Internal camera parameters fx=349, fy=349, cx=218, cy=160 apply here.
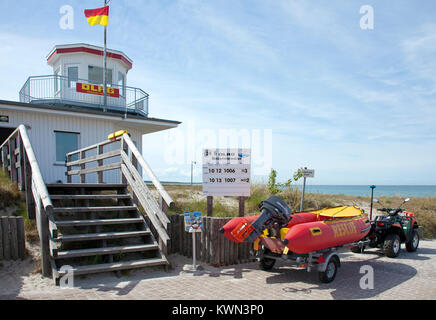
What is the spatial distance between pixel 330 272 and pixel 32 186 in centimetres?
636

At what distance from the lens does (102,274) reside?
6.54 metres

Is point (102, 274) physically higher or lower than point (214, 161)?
lower

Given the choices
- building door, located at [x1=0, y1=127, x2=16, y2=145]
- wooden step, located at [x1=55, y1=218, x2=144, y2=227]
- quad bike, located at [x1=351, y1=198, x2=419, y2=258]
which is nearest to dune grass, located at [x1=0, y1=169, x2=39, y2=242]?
wooden step, located at [x1=55, y1=218, x2=144, y2=227]

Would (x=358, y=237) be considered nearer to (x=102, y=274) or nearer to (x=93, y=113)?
(x=102, y=274)

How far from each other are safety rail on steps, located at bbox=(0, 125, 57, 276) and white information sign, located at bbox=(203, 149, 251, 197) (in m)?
3.84

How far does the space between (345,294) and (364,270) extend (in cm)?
200

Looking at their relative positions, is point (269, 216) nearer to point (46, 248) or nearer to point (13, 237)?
point (46, 248)

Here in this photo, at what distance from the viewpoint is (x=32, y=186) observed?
7527 mm

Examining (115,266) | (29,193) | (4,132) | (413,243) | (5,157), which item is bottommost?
(413,243)

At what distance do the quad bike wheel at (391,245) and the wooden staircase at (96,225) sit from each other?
567 centimetres

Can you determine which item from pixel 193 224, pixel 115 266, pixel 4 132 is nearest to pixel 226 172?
pixel 193 224

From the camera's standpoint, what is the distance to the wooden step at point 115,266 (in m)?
6.13

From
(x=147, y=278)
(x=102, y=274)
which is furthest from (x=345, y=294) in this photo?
(x=102, y=274)

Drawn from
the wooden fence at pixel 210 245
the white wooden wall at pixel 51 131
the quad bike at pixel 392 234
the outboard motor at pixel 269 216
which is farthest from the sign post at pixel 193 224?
the white wooden wall at pixel 51 131
